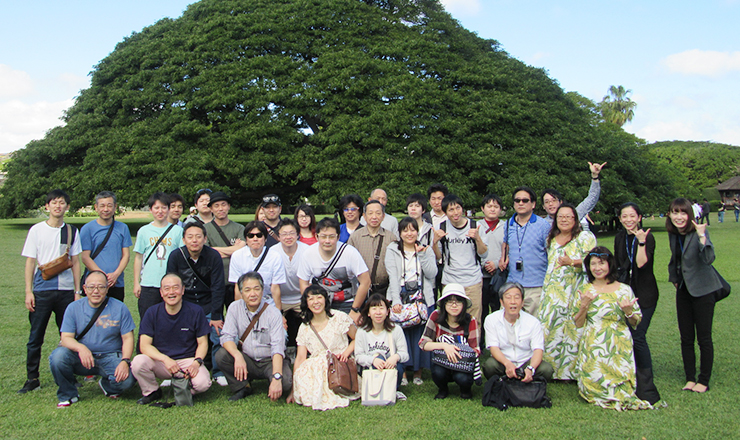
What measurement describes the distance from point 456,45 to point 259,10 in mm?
7714

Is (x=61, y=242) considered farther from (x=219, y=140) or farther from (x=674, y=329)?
(x=219, y=140)

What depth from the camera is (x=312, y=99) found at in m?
17.2

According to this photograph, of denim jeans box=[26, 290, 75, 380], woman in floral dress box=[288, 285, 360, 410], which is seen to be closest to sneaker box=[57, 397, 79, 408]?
denim jeans box=[26, 290, 75, 380]

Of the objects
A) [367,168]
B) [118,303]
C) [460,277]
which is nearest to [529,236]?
[460,277]

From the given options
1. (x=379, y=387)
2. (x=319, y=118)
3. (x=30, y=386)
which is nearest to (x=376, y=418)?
(x=379, y=387)

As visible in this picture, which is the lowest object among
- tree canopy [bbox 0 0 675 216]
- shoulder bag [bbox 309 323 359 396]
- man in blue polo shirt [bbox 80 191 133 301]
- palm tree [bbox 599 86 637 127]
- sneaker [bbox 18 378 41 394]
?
sneaker [bbox 18 378 41 394]

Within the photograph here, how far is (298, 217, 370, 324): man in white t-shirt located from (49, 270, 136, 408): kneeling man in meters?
1.61

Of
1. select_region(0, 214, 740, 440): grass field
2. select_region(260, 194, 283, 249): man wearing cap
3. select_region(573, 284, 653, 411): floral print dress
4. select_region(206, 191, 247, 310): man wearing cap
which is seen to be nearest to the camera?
select_region(0, 214, 740, 440): grass field

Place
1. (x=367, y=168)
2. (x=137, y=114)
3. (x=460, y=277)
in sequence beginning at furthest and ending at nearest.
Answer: (x=137, y=114)
(x=367, y=168)
(x=460, y=277)

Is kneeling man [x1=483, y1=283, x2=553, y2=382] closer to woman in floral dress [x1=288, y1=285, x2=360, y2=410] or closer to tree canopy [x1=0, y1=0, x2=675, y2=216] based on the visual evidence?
woman in floral dress [x1=288, y1=285, x2=360, y2=410]

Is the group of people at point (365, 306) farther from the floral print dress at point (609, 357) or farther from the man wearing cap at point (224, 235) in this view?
the man wearing cap at point (224, 235)

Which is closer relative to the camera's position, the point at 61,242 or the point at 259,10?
the point at 61,242

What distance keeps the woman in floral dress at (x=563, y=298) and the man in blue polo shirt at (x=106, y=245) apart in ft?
13.5

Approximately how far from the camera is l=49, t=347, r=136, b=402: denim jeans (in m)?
4.09
